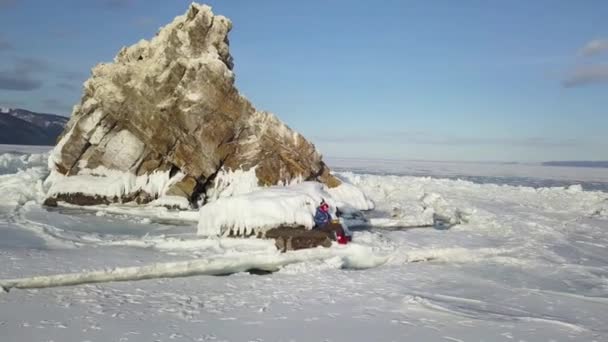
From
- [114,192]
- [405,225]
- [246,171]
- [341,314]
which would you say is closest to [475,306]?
[341,314]

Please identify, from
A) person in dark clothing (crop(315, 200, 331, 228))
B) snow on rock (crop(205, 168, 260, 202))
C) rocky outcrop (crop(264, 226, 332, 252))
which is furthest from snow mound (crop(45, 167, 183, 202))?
person in dark clothing (crop(315, 200, 331, 228))

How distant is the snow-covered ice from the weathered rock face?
11.4 feet

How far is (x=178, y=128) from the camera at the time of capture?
23906 mm

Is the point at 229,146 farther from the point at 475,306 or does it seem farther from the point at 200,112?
the point at 475,306

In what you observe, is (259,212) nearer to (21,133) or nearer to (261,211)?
(261,211)

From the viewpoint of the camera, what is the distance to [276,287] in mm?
10797

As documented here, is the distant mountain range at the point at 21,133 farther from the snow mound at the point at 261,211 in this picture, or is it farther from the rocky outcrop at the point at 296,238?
the rocky outcrop at the point at 296,238

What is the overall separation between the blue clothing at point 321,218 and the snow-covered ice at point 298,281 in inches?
14.3

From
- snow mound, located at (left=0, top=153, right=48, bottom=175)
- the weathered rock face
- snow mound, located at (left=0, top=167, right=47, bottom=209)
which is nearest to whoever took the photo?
snow mound, located at (left=0, top=167, right=47, bottom=209)

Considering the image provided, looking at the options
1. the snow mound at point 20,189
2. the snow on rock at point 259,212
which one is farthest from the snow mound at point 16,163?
the snow on rock at point 259,212

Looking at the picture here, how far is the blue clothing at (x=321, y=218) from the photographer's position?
1563 cm

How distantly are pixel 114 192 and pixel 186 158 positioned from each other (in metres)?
3.91

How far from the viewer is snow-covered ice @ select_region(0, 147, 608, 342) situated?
809cm

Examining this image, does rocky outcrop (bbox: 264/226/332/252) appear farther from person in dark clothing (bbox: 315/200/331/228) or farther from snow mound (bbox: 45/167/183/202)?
snow mound (bbox: 45/167/183/202)
